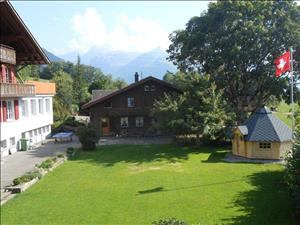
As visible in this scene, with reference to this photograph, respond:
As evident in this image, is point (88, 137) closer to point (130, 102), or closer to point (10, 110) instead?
point (10, 110)

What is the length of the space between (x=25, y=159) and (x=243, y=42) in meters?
20.8

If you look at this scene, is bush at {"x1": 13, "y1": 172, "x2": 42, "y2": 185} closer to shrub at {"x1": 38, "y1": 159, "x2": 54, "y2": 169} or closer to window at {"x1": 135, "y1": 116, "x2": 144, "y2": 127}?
shrub at {"x1": 38, "y1": 159, "x2": 54, "y2": 169}

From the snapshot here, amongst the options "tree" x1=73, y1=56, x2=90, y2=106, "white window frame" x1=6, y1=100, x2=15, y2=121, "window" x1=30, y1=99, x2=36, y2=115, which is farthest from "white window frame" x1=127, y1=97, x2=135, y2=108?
"tree" x1=73, y1=56, x2=90, y2=106

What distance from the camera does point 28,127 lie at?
35.9 metres

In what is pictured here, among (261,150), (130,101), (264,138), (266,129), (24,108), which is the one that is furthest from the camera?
(130,101)

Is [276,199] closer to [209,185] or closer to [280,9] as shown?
[209,185]

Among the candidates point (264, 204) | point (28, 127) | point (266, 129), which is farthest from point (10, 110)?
point (266, 129)

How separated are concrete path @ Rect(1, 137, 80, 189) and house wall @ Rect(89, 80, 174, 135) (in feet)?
19.9

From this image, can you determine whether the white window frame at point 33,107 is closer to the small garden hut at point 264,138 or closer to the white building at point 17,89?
the white building at point 17,89

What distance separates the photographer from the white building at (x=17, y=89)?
19.4 m

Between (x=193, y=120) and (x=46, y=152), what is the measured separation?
1306 centimetres

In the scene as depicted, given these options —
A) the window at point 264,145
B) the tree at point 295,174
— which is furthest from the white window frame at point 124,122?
the tree at point 295,174

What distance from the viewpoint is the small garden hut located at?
28922mm

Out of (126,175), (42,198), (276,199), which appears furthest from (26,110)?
(276,199)
